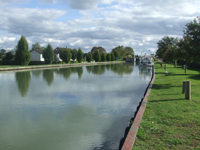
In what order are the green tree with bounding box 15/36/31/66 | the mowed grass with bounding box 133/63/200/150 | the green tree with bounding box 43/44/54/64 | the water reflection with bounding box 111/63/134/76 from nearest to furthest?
1. the mowed grass with bounding box 133/63/200/150
2. the water reflection with bounding box 111/63/134/76
3. the green tree with bounding box 15/36/31/66
4. the green tree with bounding box 43/44/54/64

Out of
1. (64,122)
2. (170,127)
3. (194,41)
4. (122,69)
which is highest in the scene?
(194,41)

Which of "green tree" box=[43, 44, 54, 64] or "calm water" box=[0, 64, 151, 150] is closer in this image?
"calm water" box=[0, 64, 151, 150]

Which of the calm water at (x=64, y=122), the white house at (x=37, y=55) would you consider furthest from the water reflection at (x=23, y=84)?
the white house at (x=37, y=55)

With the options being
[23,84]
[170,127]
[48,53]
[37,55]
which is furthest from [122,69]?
[37,55]

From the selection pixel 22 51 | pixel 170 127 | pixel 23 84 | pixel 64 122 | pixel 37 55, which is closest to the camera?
pixel 170 127

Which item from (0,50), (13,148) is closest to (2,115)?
(13,148)

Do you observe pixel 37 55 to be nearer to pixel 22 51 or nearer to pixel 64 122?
pixel 22 51

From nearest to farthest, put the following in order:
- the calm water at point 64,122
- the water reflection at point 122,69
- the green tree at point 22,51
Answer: the calm water at point 64,122 < the water reflection at point 122,69 < the green tree at point 22,51

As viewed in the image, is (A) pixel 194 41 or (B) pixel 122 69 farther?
(B) pixel 122 69

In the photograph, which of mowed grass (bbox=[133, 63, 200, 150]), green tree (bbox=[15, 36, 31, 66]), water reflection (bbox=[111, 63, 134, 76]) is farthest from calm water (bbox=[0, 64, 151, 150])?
green tree (bbox=[15, 36, 31, 66])

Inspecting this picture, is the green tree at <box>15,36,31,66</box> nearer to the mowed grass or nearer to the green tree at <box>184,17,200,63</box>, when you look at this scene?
the green tree at <box>184,17,200,63</box>

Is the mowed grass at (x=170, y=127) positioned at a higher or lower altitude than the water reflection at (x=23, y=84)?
higher

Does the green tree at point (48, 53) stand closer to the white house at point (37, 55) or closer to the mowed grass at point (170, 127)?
the white house at point (37, 55)

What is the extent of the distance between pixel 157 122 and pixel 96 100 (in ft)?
19.2
